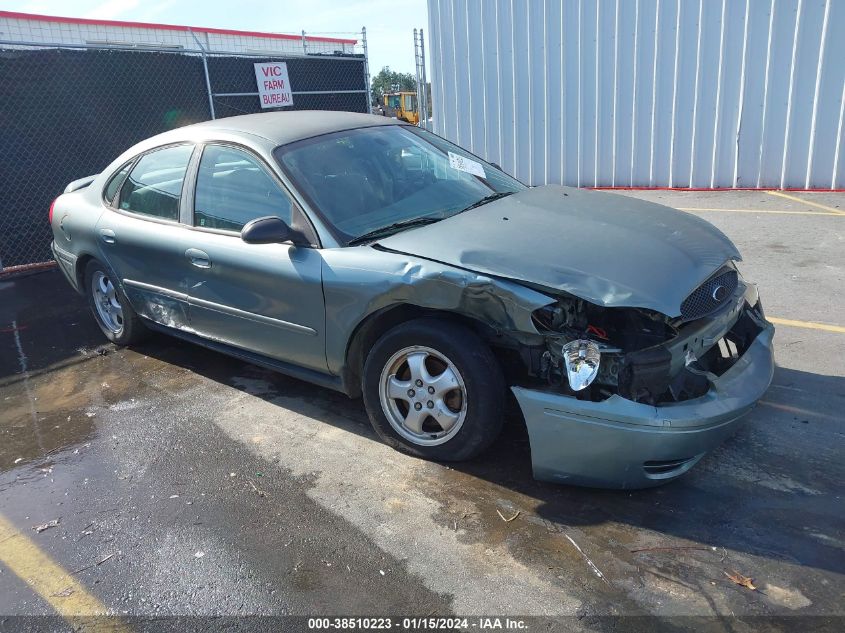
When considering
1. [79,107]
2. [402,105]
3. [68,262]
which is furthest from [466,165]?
[402,105]

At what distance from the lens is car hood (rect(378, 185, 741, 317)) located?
296 centimetres

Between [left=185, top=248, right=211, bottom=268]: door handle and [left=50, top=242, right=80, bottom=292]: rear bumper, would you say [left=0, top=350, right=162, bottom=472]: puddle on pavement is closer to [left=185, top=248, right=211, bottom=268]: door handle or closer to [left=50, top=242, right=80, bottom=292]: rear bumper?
[left=50, top=242, right=80, bottom=292]: rear bumper

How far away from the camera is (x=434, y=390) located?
3.28 m

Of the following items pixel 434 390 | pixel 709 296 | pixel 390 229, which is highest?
pixel 390 229

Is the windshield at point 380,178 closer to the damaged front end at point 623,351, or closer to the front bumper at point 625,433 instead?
the damaged front end at point 623,351

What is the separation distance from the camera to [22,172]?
8.67 metres

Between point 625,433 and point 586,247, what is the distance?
921 millimetres

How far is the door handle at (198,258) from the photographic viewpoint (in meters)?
4.11

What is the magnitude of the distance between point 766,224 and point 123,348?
699 cm

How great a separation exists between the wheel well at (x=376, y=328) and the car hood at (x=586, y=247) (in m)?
0.28

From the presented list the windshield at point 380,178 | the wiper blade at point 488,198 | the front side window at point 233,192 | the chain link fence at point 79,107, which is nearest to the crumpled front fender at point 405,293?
the windshield at point 380,178

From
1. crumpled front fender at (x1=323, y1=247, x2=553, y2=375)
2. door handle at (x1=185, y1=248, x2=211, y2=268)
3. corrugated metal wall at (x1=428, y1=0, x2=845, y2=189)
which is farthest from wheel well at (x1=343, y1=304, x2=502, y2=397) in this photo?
corrugated metal wall at (x1=428, y1=0, x2=845, y2=189)

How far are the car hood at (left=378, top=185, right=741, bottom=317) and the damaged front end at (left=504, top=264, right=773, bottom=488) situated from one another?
11 centimetres

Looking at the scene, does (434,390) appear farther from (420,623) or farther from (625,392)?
(420,623)
